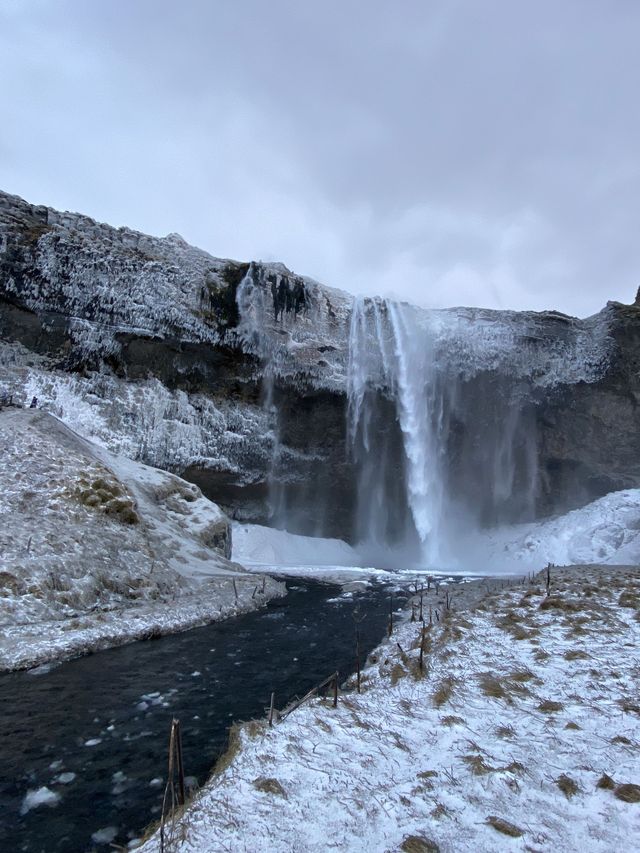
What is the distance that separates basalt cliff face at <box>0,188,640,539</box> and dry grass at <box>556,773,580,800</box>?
4053 cm

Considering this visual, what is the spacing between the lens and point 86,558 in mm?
19125

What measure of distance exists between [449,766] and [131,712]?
6671 mm

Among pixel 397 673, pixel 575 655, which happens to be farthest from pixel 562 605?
pixel 397 673

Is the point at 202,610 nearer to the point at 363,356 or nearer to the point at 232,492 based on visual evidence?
the point at 232,492

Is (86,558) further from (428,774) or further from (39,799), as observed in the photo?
(428,774)

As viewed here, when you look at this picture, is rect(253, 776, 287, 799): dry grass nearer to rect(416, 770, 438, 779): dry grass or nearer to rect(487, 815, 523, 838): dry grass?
rect(416, 770, 438, 779): dry grass

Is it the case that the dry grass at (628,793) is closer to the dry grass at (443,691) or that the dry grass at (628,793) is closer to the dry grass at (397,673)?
the dry grass at (443,691)

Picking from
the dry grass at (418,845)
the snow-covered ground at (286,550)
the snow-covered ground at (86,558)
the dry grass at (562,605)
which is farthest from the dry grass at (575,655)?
the snow-covered ground at (286,550)

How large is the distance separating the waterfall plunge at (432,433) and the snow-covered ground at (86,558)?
27.4m

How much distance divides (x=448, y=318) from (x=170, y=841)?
54123 mm

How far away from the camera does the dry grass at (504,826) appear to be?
5134mm

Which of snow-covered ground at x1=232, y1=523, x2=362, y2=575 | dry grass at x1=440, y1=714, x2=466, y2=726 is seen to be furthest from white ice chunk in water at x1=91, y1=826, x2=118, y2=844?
snow-covered ground at x1=232, y1=523, x2=362, y2=575

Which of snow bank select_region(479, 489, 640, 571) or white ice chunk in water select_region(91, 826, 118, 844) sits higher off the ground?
snow bank select_region(479, 489, 640, 571)

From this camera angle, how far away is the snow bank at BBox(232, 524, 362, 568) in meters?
47.9
